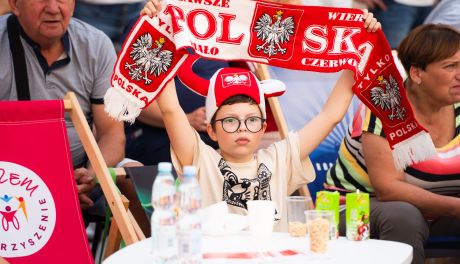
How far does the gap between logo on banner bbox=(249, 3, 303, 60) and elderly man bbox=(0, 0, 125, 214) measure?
930 mm

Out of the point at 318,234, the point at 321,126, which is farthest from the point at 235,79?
the point at 318,234

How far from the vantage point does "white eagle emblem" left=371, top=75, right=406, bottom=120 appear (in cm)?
414

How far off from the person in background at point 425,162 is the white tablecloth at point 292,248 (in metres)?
0.95

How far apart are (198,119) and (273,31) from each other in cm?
82

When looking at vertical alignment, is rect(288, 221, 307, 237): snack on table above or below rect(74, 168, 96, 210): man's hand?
below

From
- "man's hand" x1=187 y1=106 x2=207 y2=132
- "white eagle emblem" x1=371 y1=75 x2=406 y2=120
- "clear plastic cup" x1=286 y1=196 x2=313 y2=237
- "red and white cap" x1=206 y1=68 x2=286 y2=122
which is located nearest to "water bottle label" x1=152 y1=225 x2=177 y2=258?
"clear plastic cup" x1=286 y1=196 x2=313 y2=237

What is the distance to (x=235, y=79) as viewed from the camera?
12.8ft

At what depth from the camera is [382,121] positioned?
4.20m

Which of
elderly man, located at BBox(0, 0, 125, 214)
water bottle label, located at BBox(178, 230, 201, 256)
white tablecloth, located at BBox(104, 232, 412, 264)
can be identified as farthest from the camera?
elderly man, located at BBox(0, 0, 125, 214)

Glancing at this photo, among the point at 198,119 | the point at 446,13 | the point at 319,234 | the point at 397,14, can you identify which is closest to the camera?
the point at 319,234

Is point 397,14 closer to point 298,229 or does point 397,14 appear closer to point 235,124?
point 235,124

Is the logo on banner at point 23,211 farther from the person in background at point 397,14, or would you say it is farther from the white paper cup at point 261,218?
the person in background at point 397,14

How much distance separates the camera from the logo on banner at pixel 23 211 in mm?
3969

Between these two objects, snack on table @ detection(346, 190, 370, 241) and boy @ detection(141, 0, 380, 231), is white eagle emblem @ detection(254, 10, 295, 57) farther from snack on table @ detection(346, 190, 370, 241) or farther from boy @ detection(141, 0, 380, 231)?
snack on table @ detection(346, 190, 370, 241)
